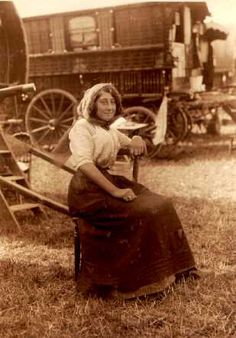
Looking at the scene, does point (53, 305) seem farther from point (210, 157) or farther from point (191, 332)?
point (210, 157)

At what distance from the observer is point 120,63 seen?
1116 centimetres

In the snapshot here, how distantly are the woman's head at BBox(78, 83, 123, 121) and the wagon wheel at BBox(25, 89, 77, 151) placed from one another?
25.0 ft

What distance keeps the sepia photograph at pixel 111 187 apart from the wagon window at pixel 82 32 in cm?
3

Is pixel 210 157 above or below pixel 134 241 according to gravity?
below

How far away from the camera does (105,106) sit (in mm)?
4039

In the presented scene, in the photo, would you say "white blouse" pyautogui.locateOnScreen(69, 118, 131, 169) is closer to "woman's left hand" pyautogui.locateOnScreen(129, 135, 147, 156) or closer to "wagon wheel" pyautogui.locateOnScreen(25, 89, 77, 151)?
"woman's left hand" pyautogui.locateOnScreen(129, 135, 147, 156)

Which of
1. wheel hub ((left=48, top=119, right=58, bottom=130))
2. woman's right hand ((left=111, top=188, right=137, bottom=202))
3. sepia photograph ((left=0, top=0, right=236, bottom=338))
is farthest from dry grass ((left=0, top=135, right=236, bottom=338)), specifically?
wheel hub ((left=48, top=119, right=58, bottom=130))

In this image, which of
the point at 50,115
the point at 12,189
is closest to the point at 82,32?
the point at 50,115

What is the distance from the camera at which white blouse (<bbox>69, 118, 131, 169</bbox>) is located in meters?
3.92

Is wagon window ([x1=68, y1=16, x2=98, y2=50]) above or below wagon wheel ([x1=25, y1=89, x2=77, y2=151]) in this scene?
above

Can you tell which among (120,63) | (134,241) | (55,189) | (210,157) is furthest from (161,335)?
(120,63)

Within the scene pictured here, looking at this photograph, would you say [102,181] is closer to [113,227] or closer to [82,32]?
[113,227]

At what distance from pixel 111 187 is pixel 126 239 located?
0.39m

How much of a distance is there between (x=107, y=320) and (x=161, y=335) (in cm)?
42
